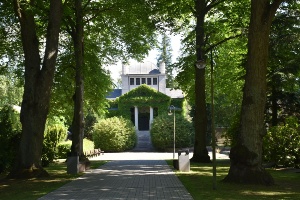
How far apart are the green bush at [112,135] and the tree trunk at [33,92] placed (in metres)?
29.5

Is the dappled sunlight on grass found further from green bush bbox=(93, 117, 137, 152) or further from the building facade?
the building facade

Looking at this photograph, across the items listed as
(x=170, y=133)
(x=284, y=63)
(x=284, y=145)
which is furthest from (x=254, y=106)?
(x=170, y=133)

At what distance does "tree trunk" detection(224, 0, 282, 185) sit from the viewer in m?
13.9

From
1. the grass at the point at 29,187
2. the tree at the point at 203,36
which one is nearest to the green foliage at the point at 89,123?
the tree at the point at 203,36

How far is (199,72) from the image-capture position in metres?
25.5

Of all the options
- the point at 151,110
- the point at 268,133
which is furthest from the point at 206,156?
the point at 151,110

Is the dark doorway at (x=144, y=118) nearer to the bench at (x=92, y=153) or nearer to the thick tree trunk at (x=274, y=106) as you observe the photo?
the bench at (x=92, y=153)

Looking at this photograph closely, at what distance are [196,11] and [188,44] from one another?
237cm

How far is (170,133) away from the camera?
46094 mm

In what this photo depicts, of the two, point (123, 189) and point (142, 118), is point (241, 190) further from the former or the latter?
point (142, 118)

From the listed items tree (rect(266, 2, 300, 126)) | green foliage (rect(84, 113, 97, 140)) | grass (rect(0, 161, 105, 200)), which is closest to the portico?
green foliage (rect(84, 113, 97, 140))

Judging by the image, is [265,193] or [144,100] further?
[144,100]

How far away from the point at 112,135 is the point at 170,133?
6.35m

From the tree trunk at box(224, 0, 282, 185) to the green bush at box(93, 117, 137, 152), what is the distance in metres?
32.6
